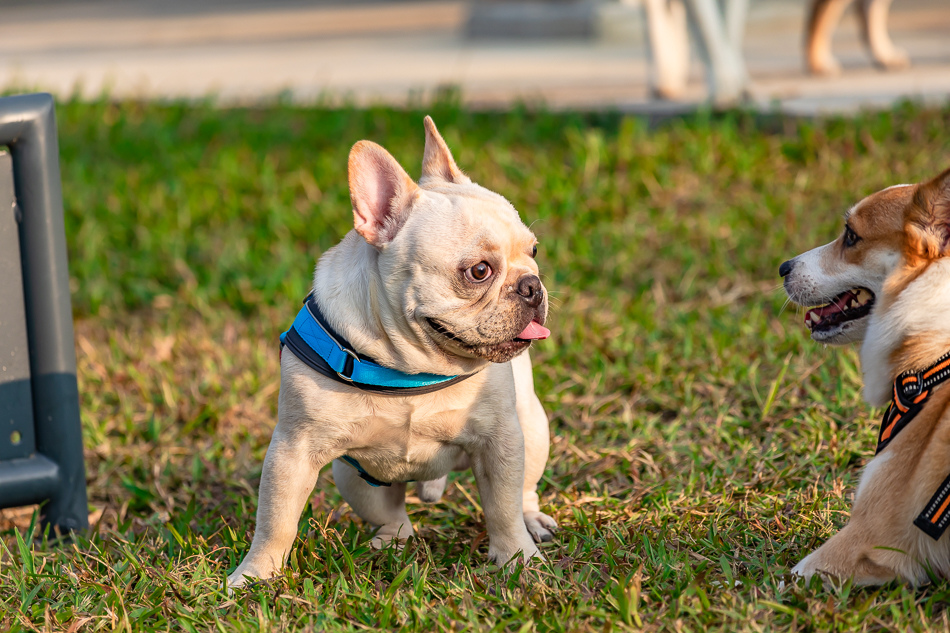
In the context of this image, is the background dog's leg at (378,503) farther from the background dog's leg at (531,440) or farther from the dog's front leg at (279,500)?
the background dog's leg at (531,440)

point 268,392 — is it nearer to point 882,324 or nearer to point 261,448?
point 261,448

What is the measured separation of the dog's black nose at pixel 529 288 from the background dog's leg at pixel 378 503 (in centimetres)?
83

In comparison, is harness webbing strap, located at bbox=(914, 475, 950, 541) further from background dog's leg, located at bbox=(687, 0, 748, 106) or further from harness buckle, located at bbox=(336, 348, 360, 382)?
background dog's leg, located at bbox=(687, 0, 748, 106)

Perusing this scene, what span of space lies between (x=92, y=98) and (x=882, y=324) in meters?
7.88

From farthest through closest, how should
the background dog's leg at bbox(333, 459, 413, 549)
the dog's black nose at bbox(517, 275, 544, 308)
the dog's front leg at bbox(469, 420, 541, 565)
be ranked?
1. the background dog's leg at bbox(333, 459, 413, 549)
2. the dog's front leg at bbox(469, 420, 541, 565)
3. the dog's black nose at bbox(517, 275, 544, 308)

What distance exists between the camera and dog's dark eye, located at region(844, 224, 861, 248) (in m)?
3.03

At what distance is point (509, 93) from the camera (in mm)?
8625

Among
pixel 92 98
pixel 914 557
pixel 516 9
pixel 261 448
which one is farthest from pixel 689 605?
pixel 516 9

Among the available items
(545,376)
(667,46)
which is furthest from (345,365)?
(667,46)

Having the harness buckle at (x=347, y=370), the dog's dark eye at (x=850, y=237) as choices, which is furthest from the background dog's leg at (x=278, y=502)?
the dog's dark eye at (x=850, y=237)

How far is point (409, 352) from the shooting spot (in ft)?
9.18

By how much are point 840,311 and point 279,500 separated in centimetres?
181

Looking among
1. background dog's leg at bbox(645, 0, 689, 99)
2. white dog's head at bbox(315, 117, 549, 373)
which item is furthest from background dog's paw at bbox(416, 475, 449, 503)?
background dog's leg at bbox(645, 0, 689, 99)

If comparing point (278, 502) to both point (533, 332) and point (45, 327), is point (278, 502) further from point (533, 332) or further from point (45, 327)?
point (45, 327)
